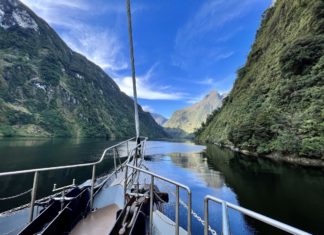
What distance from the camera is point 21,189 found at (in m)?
18.5

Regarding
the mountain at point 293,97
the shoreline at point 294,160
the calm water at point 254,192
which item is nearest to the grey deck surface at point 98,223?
the calm water at point 254,192

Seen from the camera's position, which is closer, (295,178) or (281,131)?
(295,178)

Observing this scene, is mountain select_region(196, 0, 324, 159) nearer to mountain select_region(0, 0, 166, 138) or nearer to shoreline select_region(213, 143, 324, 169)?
shoreline select_region(213, 143, 324, 169)

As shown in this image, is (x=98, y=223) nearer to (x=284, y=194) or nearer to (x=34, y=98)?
(x=284, y=194)

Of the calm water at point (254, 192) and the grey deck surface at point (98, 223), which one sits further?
the calm water at point (254, 192)

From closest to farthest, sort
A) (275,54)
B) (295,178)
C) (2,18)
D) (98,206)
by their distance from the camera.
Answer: (98,206)
(295,178)
(275,54)
(2,18)

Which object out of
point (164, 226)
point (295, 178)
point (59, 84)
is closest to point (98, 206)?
point (164, 226)

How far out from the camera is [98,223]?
6387 mm

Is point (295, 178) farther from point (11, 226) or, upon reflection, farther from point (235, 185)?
point (11, 226)

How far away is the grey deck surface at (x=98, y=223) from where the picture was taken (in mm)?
5934

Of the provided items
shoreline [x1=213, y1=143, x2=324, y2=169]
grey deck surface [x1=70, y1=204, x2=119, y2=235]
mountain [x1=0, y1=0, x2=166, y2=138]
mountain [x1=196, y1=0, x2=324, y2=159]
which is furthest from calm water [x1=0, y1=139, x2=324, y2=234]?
mountain [x1=0, y1=0, x2=166, y2=138]

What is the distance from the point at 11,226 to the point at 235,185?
18.6 meters

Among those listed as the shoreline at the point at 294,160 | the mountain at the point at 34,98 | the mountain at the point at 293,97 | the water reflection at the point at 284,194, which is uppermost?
the mountain at the point at 34,98

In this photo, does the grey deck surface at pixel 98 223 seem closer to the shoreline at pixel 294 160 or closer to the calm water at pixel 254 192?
the calm water at pixel 254 192
